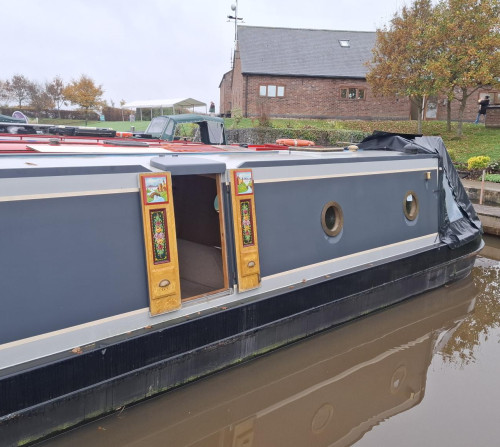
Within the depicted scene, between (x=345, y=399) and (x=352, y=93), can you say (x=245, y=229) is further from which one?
(x=352, y=93)

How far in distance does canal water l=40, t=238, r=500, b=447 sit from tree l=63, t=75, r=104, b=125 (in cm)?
3175

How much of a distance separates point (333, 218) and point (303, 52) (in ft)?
71.5

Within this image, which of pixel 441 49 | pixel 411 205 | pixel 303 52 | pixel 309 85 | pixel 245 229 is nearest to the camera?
pixel 245 229

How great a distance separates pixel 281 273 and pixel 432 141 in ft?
12.2

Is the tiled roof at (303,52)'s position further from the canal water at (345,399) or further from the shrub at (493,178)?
the canal water at (345,399)

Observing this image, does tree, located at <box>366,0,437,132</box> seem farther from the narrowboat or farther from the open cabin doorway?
the open cabin doorway

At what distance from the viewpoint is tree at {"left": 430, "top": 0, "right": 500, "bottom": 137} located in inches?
651

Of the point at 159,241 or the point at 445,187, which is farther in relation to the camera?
the point at 445,187

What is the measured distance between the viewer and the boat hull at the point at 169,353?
307cm

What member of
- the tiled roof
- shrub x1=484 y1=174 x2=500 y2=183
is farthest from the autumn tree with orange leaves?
shrub x1=484 y1=174 x2=500 y2=183

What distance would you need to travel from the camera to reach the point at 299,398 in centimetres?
429

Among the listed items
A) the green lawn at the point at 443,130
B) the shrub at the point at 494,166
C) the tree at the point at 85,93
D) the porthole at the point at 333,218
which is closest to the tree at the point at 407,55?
the green lawn at the point at 443,130

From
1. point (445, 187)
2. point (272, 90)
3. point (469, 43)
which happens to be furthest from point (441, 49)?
point (445, 187)

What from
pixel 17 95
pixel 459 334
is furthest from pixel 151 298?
pixel 17 95
